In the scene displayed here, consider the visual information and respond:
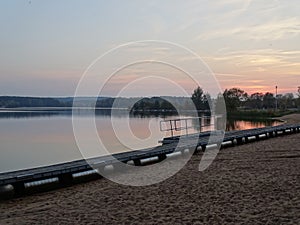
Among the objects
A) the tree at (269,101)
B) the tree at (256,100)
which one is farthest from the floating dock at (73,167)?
the tree at (256,100)

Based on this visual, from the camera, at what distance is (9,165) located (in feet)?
61.5

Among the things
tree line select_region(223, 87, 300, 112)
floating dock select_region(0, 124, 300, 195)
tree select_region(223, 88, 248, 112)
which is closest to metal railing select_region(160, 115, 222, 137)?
floating dock select_region(0, 124, 300, 195)

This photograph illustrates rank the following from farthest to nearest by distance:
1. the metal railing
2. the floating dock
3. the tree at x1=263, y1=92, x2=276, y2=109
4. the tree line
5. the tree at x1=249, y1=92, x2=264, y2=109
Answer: the tree at x1=249, y1=92, x2=264, y2=109 < the tree at x1=263, y1=92, x2=276, y2=109 < the tree line < the metal railing < the floating dock

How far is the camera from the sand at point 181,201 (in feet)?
19.5

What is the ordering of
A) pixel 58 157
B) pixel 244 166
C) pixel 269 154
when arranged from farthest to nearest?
pixel 58 157, pixel 269 154, pixel 244 166

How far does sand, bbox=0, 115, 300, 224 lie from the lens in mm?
5949

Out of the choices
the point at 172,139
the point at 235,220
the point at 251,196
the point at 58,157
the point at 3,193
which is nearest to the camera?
the point at 235,220

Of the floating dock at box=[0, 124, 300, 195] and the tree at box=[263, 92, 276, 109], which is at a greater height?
Result: the tree at box=[263, 92, 276, 109]

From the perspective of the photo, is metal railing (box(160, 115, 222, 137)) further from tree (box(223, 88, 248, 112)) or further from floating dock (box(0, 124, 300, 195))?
tree (box(223, 88, 248, 112))

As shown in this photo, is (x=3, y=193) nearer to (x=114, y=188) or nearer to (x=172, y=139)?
(x=114, y=188)

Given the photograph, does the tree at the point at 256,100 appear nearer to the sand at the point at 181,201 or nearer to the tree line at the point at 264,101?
the tree line at the point at 264,101

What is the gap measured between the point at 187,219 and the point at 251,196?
5.95ft

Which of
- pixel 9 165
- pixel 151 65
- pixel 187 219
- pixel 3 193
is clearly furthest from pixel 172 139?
pixel 187 219

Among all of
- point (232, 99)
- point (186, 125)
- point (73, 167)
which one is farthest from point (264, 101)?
point (73, 167)
